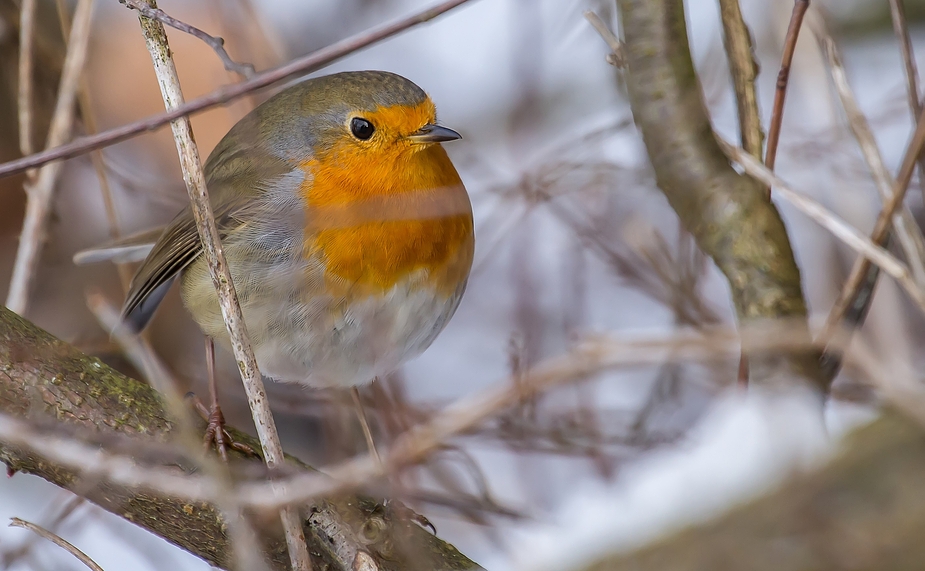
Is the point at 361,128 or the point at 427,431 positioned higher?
the point at 361,128

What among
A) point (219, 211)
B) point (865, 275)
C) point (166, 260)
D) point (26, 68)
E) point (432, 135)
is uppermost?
point (26, 68)

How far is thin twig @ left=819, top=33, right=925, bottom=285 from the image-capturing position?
5.86 ft

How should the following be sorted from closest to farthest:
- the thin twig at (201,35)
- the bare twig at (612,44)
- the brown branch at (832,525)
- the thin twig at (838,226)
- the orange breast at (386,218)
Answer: the brown branch at (832,525), the thin twig at (201,35), the thin twig at (838,226), the bare twig at (612,44), the orange breast at (386,218)

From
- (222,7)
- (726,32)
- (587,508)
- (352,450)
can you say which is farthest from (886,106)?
(222,7)

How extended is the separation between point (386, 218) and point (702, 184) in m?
0.75

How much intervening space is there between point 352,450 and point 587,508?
1146 millimetres

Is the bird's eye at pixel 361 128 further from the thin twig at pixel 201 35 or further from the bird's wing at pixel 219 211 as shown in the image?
the thin twig at pixel 201 35

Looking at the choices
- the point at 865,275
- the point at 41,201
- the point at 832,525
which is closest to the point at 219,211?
the point at 41,201

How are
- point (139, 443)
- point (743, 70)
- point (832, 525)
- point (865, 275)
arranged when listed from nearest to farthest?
point (832, 525), point (139, 443), point (865, 275), point (743, 70)

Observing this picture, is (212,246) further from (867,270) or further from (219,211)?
(867,270)

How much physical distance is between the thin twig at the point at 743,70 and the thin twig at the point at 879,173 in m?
0.18

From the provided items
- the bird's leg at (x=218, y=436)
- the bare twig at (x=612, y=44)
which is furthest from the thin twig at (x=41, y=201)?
the bare twig at (x=612, y=44)

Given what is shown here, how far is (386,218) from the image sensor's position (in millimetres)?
2154

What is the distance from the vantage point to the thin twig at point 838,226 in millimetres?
1545
